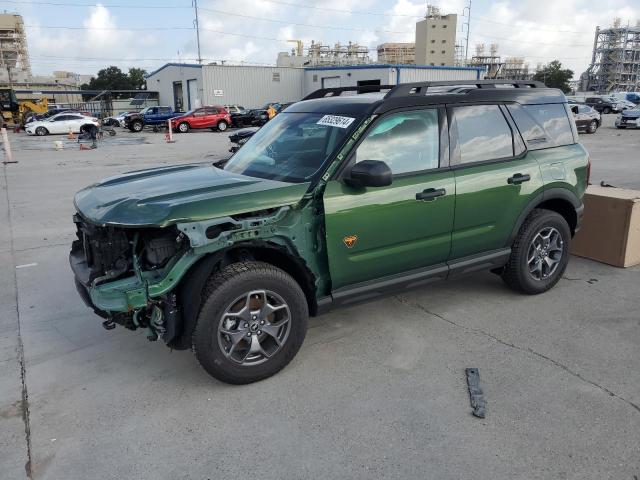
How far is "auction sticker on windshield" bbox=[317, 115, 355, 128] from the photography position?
3691mm

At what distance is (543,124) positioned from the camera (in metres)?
4.63

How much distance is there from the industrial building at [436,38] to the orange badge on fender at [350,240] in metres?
129

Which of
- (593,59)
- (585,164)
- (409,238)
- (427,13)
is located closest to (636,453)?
(409,238)

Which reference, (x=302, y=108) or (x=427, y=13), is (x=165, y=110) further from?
(x=427, y=13)

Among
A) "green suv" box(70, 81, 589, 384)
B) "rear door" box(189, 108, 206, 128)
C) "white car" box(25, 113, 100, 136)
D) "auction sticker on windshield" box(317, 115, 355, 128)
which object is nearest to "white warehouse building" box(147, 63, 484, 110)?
"rear door" box(189, 108, 206, 128)

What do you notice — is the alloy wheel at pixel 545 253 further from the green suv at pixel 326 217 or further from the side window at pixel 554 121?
the side window at pixel 554 121

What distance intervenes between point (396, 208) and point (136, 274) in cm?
180

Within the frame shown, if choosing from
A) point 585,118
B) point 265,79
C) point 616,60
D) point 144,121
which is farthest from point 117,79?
point 616,60

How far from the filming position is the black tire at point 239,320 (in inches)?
121

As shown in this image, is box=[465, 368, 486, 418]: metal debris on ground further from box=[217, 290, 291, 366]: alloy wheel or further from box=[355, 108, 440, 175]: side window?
box=[355, 108, 440, 175]: side window

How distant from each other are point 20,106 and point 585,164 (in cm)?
4234

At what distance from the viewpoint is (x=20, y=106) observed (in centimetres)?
3784

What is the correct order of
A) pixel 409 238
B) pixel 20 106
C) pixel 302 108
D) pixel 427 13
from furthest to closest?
1. pixel 427 13
2. pixel 20 106
3. pixel 302 108
4. pixel 409 238

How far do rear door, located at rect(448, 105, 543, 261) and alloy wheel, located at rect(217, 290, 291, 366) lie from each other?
1.58 metres
